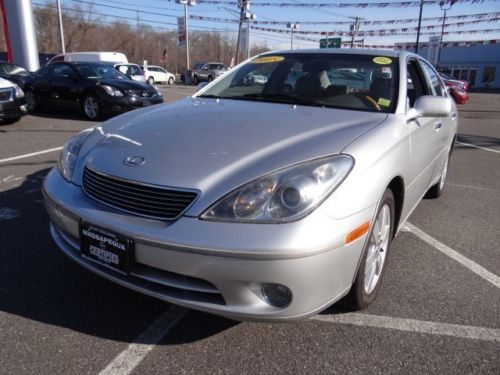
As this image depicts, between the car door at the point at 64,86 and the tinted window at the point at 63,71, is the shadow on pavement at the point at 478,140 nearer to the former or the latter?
the car door at the point at 64,86

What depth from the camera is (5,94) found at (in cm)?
821

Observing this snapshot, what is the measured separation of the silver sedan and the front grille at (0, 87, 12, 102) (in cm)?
653

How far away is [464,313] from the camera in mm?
2543

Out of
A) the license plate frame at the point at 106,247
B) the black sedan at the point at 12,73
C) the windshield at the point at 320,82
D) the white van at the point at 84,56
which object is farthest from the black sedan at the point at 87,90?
the white van at the point at 84,56

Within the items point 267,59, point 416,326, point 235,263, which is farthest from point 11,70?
point 416,326

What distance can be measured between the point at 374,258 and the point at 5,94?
8.13 meters

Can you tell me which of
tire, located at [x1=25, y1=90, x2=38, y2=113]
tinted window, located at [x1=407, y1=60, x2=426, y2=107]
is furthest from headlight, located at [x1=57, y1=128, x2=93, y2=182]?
tire, located at [x1=25, y1=90, x2=38, y2=113]

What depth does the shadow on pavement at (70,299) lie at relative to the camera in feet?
7.52

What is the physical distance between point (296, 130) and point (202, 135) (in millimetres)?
539

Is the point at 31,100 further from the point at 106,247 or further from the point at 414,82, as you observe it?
the point at 106,247

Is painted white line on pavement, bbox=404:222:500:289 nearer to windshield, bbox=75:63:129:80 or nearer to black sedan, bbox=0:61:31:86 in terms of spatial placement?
windshield, bbox=75:63:129:80

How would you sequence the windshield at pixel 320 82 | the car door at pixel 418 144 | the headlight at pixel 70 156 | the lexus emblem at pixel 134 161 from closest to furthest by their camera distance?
the lexus emblem at pixel 134 161, the headlight at pixel 70 156, the car door at pixel 418 144, the windshield at pixel 320 82

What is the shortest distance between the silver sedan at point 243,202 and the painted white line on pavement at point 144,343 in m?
0.32

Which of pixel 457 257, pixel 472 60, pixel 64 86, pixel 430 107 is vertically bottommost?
pixel 472 60
